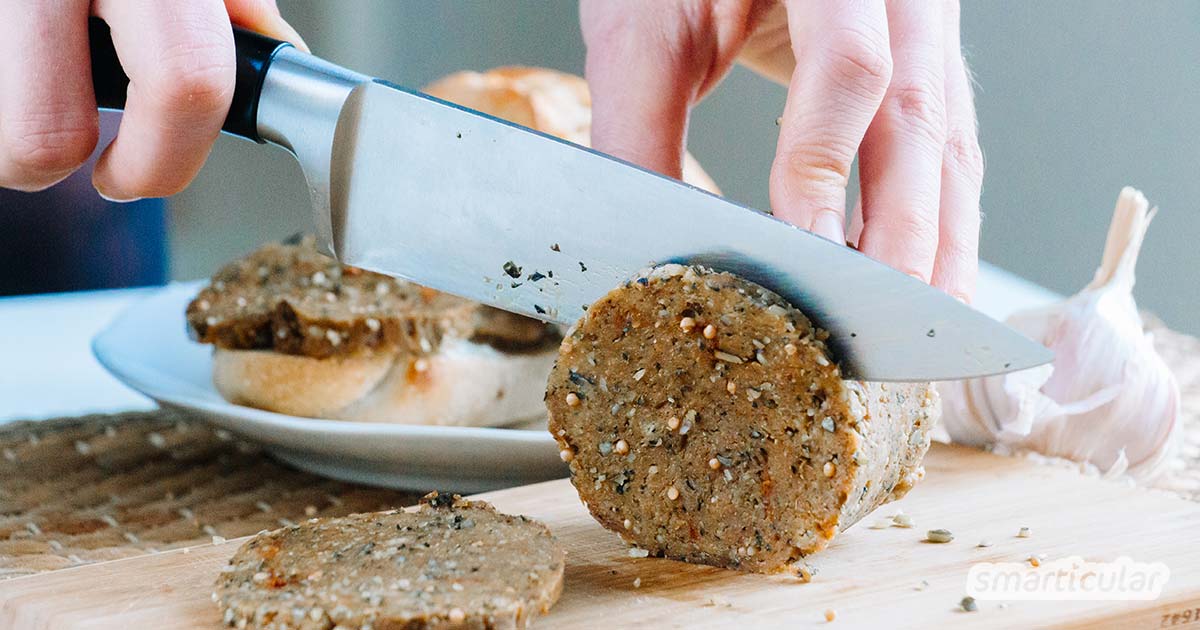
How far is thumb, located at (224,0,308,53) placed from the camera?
71.7 inches

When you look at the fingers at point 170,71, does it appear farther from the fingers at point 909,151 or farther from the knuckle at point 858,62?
the fingers at point 909,151

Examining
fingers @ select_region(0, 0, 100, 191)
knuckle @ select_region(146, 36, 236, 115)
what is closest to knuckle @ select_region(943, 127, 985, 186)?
knuckle @ select_region(146, 36, 236, 115)

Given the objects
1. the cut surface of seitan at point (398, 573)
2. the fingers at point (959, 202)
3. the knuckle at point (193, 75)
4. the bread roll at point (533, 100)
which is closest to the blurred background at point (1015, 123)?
the bread roll at point (533, 100)

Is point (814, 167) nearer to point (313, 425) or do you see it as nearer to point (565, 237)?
point (565, 237)

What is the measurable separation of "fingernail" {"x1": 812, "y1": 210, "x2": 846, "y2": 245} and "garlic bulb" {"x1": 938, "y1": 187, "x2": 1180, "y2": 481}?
69 cm

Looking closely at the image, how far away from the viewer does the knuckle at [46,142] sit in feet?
5.37

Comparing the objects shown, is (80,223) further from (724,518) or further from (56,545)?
(724,518)

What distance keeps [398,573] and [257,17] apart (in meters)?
0.90

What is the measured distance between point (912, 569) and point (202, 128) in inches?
45.7

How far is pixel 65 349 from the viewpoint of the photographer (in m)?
3.33

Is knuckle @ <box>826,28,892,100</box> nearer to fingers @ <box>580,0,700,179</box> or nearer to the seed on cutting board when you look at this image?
fingers @ <box>580,0,700,179</box>

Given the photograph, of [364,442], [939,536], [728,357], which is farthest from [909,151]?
[364,442]

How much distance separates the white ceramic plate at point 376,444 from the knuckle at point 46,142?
610 millimetres

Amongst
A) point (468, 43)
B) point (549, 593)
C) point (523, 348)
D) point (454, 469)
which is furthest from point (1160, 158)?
point (549, 593)
